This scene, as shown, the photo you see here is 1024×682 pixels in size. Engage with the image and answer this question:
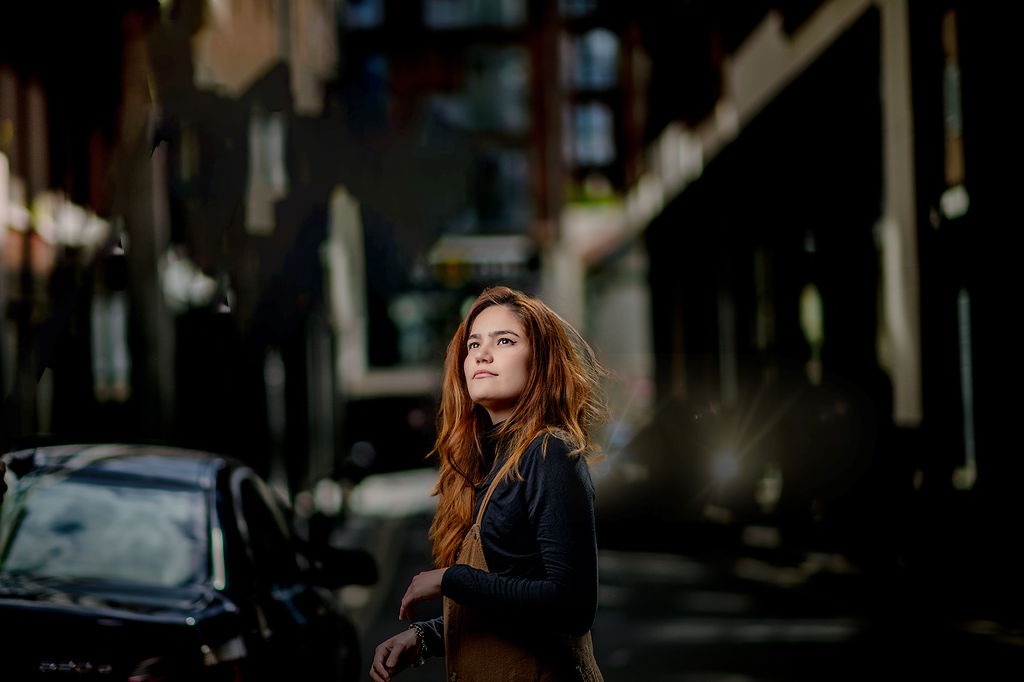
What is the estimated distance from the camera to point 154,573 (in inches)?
157

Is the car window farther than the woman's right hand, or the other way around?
the car window

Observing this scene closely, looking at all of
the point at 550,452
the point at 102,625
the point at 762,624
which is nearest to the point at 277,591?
the point at 102,625

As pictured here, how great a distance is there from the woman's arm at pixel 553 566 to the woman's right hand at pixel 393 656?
24 cm

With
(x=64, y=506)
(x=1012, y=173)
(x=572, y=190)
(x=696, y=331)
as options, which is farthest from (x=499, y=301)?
(x=572, y=190)

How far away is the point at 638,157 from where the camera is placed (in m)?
36.1

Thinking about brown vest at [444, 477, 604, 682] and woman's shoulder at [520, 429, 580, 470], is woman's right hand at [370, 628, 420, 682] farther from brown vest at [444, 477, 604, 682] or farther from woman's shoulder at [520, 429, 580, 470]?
woman's shoulder at [520, 429, 580, 470]

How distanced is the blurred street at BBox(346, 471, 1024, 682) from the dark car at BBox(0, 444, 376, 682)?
351 centimetres

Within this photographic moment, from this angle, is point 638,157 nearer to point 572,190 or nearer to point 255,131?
point 572,190

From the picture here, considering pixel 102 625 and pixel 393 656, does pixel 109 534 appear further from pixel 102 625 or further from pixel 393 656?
pixel 393 656

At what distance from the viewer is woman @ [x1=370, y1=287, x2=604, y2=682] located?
240cm

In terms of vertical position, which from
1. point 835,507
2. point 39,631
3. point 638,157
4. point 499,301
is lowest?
point 835,507

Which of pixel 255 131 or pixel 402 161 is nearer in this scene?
pixel 255 131

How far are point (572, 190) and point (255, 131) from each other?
33.1 m

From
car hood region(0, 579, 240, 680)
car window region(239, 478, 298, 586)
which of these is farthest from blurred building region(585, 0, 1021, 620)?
car hood region(0, 579, 240, 680)
